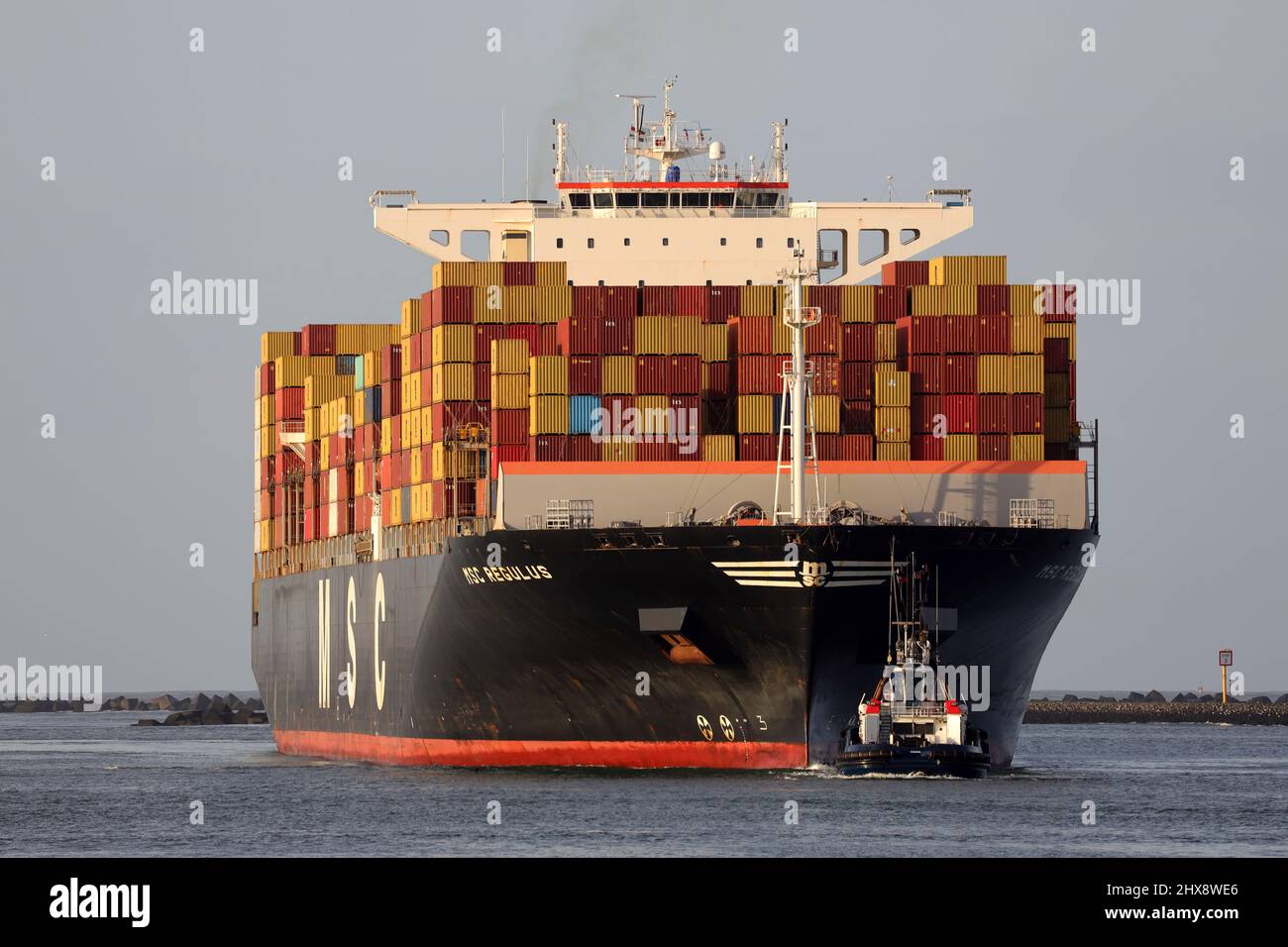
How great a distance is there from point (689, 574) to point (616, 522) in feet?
12.0

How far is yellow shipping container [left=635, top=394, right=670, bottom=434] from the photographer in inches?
1976

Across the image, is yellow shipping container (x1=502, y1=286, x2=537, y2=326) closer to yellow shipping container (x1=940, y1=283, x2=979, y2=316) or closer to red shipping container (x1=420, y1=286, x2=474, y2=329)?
red shipping container (x1=420, y1=286, x2=474, y2=329)

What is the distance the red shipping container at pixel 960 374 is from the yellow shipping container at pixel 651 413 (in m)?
6.76

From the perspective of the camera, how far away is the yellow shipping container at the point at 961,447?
168 feet

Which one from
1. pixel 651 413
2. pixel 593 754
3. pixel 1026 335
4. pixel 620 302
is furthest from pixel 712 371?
pixel 593 754

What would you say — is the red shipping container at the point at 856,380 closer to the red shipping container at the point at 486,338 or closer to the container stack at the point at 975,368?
the container stack at the point at 975,368

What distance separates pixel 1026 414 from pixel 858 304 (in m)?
4.77

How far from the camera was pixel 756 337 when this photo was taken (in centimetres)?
5131

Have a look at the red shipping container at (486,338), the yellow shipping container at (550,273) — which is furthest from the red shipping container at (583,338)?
the yellow shipping container at (550,273)

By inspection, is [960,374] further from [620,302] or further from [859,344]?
[620,302]

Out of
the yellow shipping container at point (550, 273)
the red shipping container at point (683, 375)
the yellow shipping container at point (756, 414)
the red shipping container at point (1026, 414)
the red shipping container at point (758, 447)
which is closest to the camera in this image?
the red shipping container at point (758, 447)

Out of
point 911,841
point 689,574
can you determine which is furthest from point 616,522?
point 911,841
